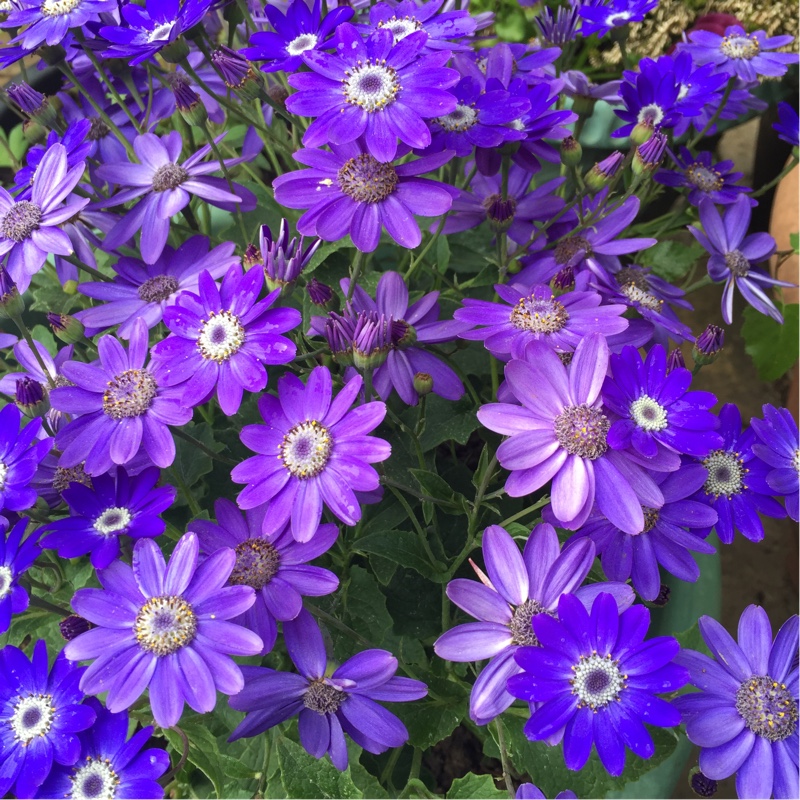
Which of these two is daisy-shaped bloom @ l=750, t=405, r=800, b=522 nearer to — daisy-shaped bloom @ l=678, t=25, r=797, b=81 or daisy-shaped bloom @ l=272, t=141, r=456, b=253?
daisy-shaped bloom @ l=272, t=141, r=456, b=253

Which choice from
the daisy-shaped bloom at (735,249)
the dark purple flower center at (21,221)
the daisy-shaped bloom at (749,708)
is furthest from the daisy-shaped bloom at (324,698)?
the daisy-shaped bloom at (735,249)

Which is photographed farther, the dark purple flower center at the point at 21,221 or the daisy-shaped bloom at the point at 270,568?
the dark purple flower center at the point at 21,221

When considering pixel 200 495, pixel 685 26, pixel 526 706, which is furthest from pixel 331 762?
pixel 685 26

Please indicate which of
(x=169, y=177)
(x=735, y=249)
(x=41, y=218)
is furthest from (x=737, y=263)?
(x=41, y=218)

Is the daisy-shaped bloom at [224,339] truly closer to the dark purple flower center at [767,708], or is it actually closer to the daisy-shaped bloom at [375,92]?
the daisy-shaped bloom at [375,92]

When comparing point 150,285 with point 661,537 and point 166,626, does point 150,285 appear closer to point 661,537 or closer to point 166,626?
point 166,626
